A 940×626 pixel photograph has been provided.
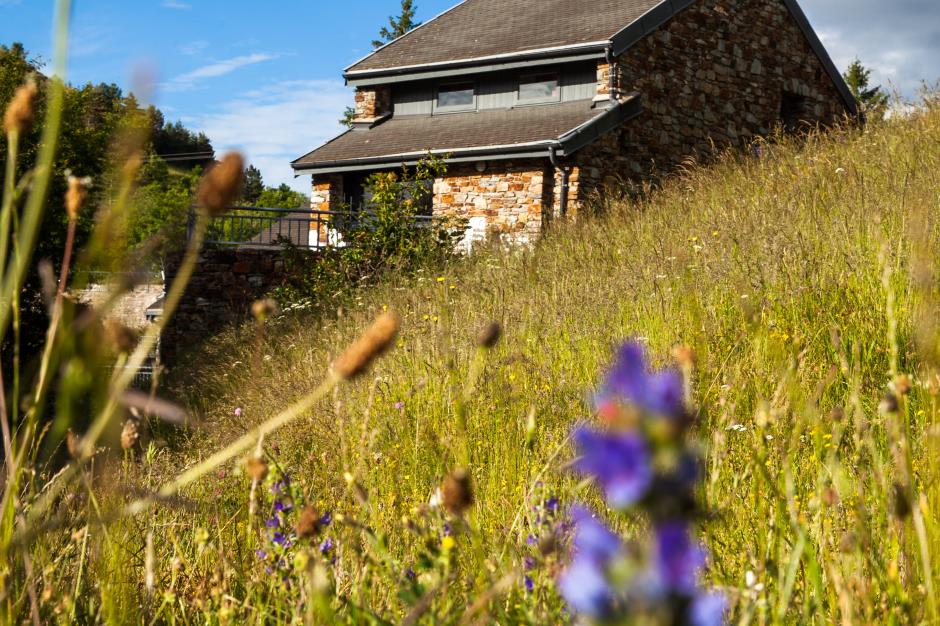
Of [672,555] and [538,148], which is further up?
[538,148]

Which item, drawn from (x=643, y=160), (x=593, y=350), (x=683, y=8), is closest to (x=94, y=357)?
(x=593, y=350)

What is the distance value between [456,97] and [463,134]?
219 centimetres

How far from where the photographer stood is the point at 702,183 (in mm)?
9789

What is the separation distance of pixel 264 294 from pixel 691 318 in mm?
11286

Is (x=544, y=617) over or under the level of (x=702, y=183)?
under

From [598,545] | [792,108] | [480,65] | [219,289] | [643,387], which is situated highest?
[480,65]

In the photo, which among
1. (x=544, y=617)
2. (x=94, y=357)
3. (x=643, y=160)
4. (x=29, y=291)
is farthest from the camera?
(x=643, y=160)

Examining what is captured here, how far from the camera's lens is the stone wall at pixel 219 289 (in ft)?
49.3

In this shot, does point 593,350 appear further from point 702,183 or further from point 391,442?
point 702,183

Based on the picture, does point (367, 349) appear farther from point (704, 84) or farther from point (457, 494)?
Result: point (704, 84)

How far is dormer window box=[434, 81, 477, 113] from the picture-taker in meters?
18.5

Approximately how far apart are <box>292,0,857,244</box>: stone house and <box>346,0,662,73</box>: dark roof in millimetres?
52

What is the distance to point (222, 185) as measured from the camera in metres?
0.86

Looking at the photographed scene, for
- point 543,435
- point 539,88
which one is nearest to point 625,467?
point 543,435
